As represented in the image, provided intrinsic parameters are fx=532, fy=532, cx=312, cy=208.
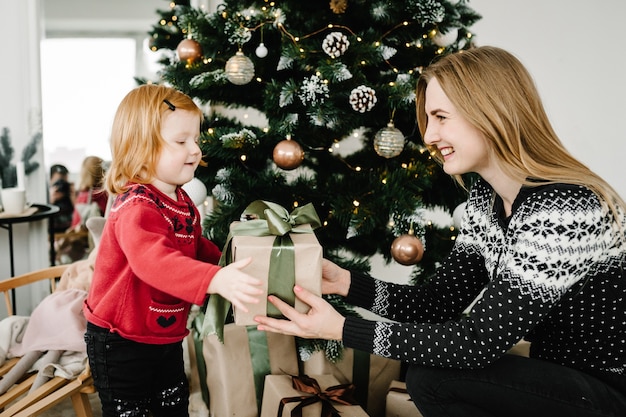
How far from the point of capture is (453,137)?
1.25m

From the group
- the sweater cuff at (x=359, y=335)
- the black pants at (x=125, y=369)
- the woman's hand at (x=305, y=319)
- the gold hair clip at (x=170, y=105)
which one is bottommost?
the black pants at (x=125, y=369)

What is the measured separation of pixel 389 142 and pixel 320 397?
2.66 feet

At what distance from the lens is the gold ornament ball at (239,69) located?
173cm

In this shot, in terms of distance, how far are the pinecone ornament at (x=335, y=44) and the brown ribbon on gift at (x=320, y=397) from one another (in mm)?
1015

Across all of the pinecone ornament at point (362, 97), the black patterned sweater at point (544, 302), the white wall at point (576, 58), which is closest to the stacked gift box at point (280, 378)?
the black patterned sweater at point (544, 302)

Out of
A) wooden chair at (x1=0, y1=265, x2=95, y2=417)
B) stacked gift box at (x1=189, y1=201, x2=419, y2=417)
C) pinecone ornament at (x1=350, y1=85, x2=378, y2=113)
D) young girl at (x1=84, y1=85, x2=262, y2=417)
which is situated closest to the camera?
young girl at (x1=84, y1=85, x2=262, y2=417)

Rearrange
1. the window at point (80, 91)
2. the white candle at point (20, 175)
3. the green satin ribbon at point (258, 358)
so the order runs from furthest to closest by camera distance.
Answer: the window at point (80, 91), the white candle at point (20, 175), the green satin ribbon at point (258, 358)

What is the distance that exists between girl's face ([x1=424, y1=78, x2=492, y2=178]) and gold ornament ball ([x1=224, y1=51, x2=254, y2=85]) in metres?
0.68

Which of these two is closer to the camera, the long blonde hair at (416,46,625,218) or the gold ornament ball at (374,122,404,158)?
the long blonde hair at (416,46,625,218)

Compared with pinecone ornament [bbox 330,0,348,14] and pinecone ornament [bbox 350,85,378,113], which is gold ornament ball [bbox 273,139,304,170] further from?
pinecone ornament [bbox 330,0,348,14]

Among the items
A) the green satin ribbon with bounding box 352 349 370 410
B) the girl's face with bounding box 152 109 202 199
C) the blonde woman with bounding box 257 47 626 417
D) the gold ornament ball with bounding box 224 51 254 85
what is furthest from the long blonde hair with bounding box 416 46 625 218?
the green satin ribbon with bounding box 352 349 370 410

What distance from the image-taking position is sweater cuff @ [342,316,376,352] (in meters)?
1.19

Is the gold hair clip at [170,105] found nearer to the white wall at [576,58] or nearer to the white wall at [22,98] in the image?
the white wall at [22,98]

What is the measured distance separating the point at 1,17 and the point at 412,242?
87.0 inches
